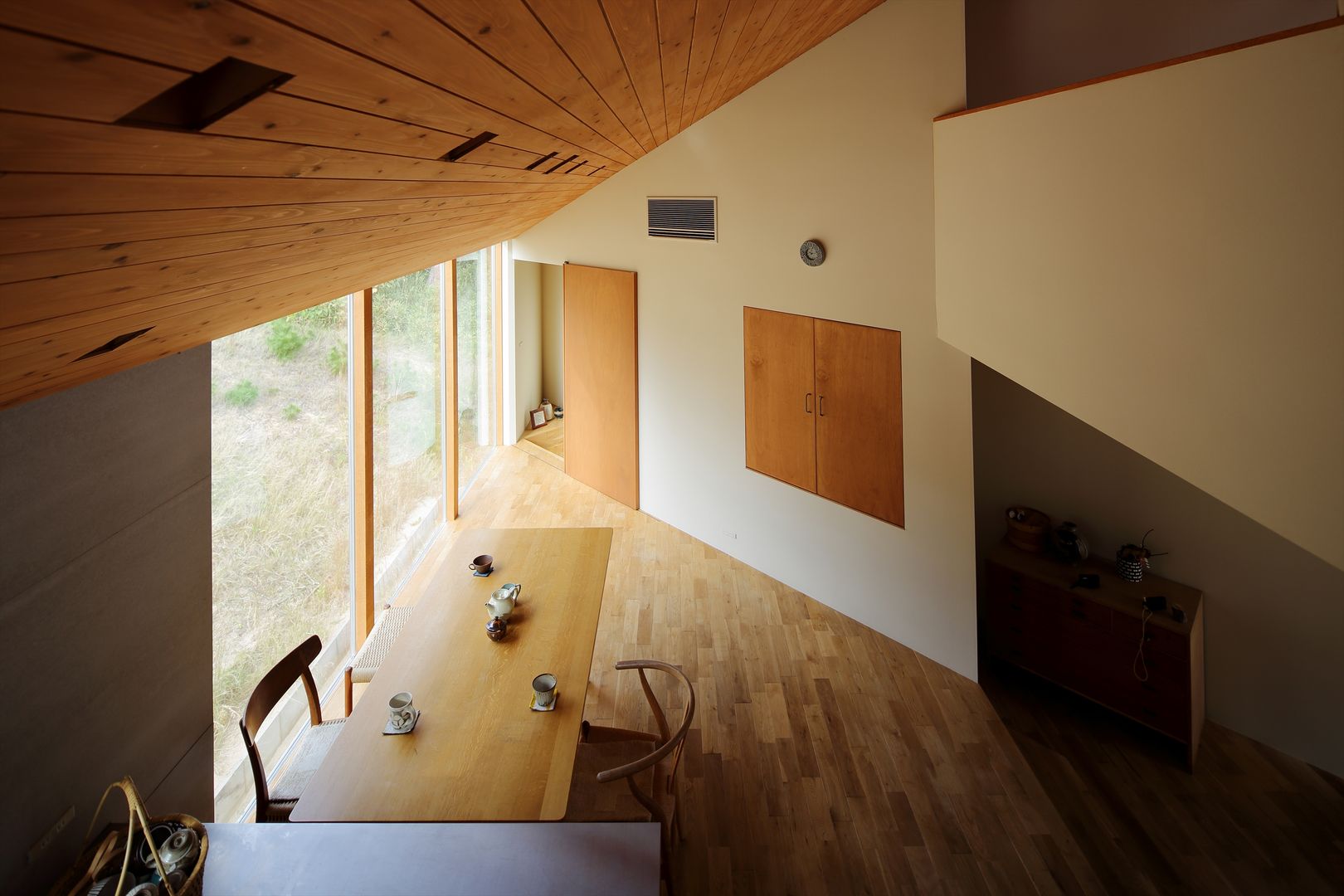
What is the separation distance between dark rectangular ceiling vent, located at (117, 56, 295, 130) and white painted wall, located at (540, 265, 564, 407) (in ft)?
27.1

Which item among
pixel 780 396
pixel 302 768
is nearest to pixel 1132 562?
pixel 780 396

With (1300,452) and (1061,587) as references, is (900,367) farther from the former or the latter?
(1300,452)

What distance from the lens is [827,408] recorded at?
15.1 ft

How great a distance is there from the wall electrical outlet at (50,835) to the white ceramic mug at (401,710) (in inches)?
32.7

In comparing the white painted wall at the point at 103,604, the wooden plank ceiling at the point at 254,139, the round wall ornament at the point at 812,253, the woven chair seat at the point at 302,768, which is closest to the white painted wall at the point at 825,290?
the round wall ornament at the point at 812,253

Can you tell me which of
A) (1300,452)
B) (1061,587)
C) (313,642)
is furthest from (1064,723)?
(313,642)

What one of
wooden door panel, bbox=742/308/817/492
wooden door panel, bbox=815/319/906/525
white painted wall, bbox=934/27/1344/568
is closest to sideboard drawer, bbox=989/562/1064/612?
wooden door panel, bbox=815/319/906/525

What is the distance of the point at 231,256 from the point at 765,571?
4.30m

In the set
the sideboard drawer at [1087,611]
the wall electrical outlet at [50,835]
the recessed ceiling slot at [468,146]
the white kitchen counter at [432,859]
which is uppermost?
the recessed ceiling slot at [468,146]

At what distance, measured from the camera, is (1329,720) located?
365cm

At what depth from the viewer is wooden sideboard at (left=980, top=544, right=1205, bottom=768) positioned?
11.9 feet

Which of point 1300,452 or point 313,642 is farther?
point 313,642

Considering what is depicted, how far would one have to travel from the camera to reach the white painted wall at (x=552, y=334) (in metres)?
9.14

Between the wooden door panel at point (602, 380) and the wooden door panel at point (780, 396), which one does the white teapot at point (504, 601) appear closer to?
the wooden door panel at point (780, 396)
